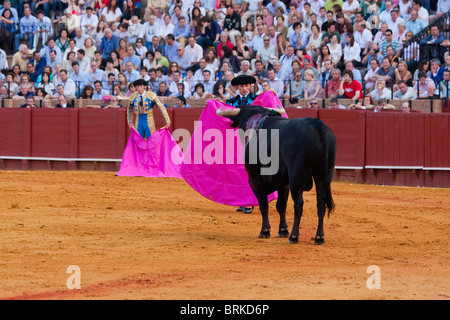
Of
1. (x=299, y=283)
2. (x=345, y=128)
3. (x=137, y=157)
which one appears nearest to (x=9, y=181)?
(x=137, y=157)

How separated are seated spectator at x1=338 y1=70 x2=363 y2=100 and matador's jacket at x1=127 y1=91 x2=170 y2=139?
11.0ft

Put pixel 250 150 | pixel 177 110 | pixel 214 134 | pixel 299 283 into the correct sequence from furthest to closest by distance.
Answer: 1. pixel 177 110
2. pixel 214 134
3. pixel 250 150
4. pixel 299 283

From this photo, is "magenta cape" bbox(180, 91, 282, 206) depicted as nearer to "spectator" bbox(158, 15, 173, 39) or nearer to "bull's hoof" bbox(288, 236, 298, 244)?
"bull's hoof" bbox(288, 236, 298, 244)

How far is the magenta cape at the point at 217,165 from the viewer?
10.0 meters

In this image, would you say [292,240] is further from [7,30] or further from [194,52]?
[7,30]

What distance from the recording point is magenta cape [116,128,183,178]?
14.4m

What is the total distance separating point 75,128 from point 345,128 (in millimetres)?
5519

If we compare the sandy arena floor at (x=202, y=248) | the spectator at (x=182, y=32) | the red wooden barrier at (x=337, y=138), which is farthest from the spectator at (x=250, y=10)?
the sandy arena floor at (x=202, y=248)

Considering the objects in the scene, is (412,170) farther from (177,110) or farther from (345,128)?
(177,110)

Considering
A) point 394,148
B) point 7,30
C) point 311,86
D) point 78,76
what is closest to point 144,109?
point 311,86

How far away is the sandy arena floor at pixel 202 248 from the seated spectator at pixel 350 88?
303cm

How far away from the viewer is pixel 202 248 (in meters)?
Result: 7.71

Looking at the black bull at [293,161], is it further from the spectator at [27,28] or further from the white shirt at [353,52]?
the spectator at [27,28]

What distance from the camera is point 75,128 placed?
16938 millimetres
